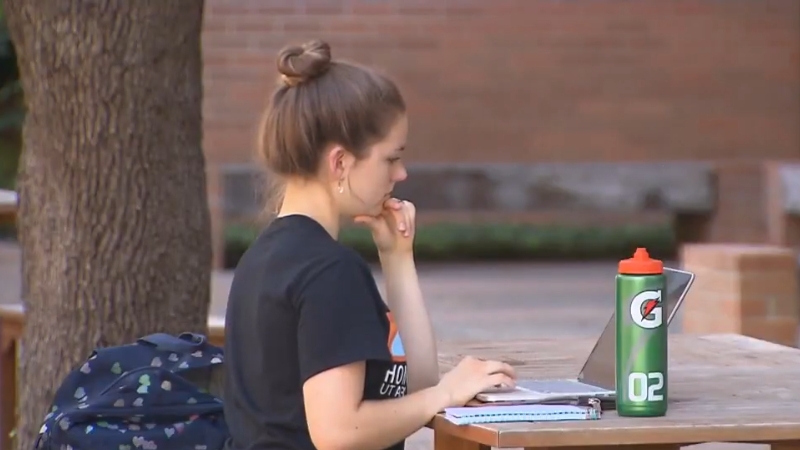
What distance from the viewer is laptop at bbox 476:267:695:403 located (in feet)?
9.14

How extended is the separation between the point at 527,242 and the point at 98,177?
8635 mm

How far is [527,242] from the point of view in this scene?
41.7 ft

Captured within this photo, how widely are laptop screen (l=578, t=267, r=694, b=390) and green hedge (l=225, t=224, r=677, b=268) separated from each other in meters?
9.30

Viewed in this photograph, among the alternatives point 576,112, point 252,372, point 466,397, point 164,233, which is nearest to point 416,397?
point 466,397

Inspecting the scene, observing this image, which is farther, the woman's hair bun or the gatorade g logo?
the woman's hair bun

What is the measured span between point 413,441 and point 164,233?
1.78 meters

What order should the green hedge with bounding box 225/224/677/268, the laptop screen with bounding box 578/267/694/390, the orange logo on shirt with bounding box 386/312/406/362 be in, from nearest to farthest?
the orange logo on shirt with bounding box 386/312/406/362 → the laptop screen with bounding box 578/267/694/390 → the green hedge with bounding box 225/224/677/268

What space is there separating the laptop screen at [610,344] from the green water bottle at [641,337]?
19 centimetres

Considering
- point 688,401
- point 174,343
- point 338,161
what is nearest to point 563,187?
point 174,343

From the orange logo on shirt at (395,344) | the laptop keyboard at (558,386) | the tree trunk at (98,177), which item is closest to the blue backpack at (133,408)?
the orange logo on shirt at (395,344)

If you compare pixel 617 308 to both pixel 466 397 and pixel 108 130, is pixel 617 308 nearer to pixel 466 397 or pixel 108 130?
pixel 466 397

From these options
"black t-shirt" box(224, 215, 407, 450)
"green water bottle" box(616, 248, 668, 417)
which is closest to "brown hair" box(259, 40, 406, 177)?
"black t-shirt" box(224, 215, 407, 450)

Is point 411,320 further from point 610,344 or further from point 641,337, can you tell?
point 641,337

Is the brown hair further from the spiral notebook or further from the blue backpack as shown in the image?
the blue backpack
